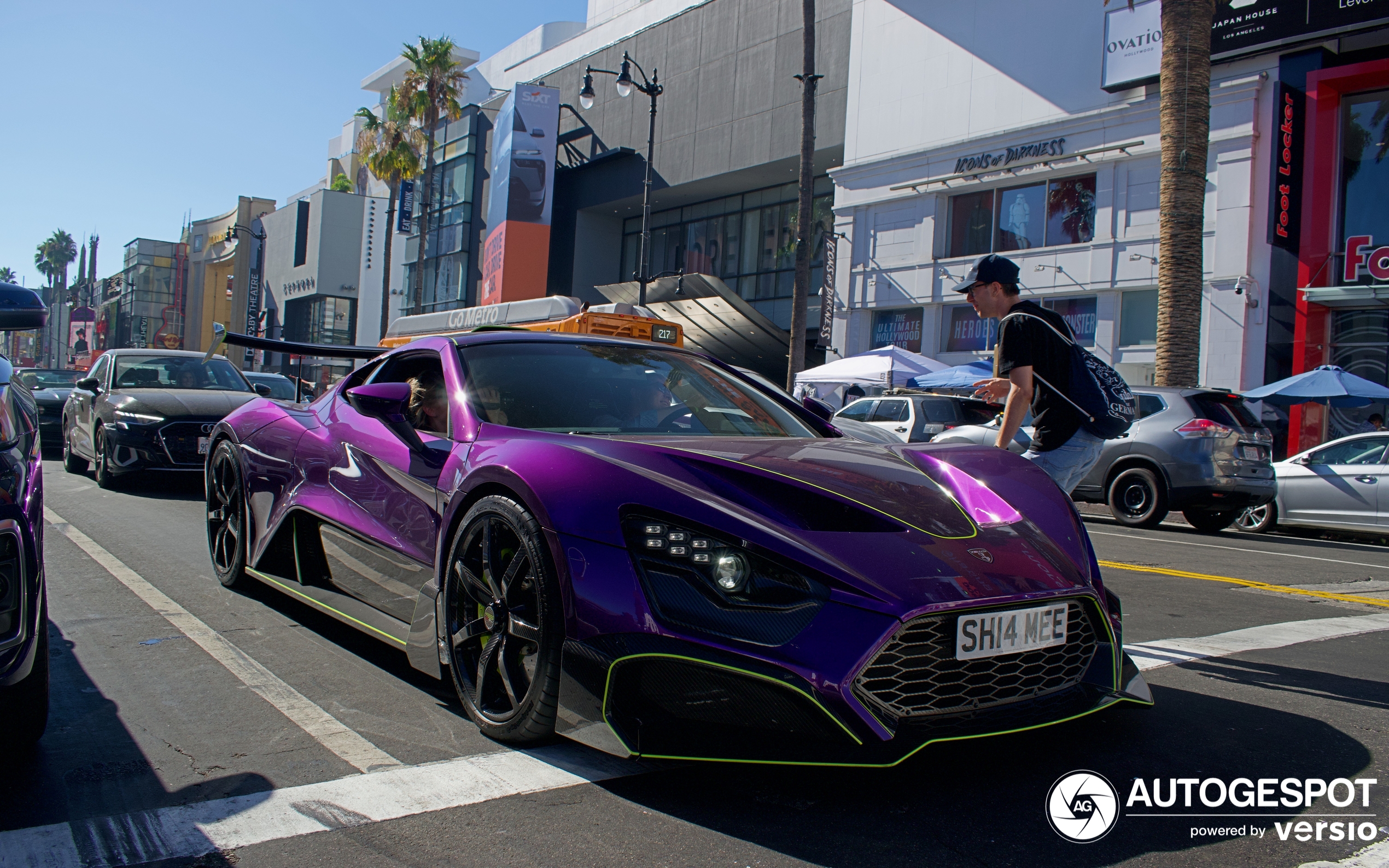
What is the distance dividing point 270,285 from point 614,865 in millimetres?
78439

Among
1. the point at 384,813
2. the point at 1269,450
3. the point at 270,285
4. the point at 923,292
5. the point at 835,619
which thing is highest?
the point at 270,285

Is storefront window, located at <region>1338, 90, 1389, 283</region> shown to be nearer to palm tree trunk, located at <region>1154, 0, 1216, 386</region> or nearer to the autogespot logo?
palm tree trunk, located at <region>1154, 0, 1216, 386</region>

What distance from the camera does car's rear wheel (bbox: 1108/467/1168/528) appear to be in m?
11.3

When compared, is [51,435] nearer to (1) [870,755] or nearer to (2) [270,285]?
(1) [870,755]

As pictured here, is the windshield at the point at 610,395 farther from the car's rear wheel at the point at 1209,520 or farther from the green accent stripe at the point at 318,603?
the car's rear wheel at the point at 1209,520

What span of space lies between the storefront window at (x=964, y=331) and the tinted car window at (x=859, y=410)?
9.63 m

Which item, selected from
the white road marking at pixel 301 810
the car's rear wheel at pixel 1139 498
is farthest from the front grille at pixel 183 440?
the car's rear wheel at pixel 1139 498

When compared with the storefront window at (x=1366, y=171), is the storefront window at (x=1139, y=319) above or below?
below

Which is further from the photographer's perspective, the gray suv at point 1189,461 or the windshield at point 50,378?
the windshield at point 50,378

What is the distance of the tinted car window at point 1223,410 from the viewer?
11.1 meters

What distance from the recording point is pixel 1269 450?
36.9 ft

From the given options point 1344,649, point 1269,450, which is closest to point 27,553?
point 1344,649

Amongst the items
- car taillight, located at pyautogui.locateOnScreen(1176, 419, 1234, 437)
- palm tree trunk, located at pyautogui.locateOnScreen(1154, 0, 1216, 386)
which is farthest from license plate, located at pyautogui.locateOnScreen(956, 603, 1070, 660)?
palm tree trunk, located at pyautogui.locateOnScreen(1154, 0, 1216, 386)

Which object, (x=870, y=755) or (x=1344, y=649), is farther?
(x=1344, y=649)
